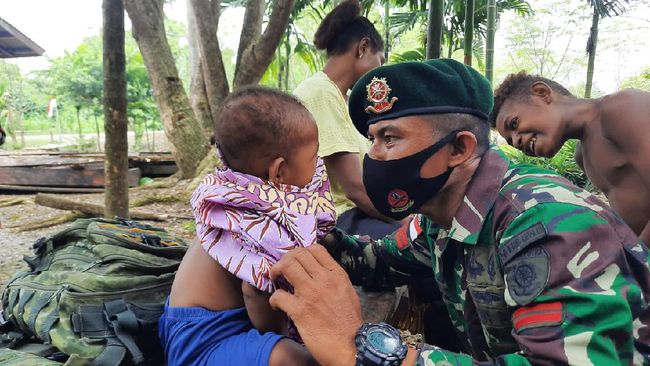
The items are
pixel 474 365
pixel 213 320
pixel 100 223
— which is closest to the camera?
pixel 474 365

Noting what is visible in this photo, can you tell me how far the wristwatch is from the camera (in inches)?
41.5

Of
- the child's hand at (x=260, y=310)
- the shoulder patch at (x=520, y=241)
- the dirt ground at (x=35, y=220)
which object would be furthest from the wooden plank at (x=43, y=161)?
the shoulder patch at (x=520, y=241)

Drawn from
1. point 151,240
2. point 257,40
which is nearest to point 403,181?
point 151,240

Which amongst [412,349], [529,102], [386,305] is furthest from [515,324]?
[529,102]

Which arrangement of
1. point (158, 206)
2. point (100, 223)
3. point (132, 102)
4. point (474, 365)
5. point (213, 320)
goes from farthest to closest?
point (132, 102)
point (158, 206)
point (100, 223)
point (213, 320)
point (474, 365)

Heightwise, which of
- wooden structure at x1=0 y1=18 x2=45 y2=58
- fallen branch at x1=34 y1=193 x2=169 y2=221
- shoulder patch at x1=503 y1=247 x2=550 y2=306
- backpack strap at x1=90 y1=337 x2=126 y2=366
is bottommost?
fallen branch at x1=34 y1=193 x2=169 y2=221

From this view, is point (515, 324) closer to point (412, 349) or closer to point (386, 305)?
point (412, 349)

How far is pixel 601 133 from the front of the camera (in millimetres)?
2537

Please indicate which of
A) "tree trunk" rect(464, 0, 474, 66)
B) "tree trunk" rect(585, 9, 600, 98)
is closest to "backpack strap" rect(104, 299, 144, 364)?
"tree trunk" rect(464, 0, 474, 66)

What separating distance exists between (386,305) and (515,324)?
102 cm

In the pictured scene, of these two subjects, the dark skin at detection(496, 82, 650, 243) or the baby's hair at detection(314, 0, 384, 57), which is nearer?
the dark skin at detection(496, 82, 650, 243)

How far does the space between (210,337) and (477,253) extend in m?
0.83

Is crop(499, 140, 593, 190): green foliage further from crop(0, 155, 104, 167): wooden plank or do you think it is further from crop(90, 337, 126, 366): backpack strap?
crop(90, 337, 126, 366): backpack strap

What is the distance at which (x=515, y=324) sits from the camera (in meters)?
1.07
